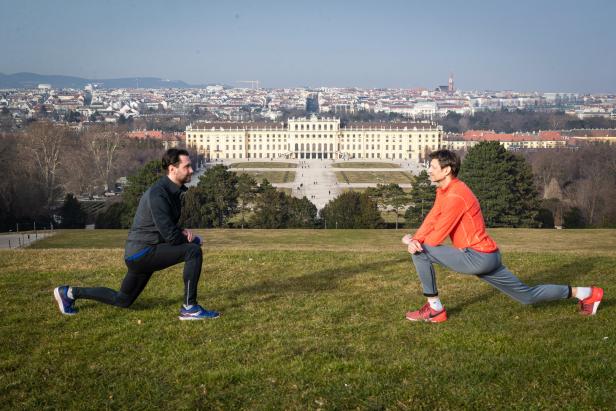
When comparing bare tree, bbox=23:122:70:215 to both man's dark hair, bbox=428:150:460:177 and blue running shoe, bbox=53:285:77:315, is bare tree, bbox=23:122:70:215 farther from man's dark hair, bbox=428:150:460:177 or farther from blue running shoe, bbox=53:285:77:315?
man's dark hair, bbox=428:150:460:177

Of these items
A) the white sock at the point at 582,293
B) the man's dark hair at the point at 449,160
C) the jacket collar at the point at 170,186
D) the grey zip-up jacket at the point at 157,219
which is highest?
the man's dark hair at the point at 449,160

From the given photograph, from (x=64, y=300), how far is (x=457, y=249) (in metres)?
2.58

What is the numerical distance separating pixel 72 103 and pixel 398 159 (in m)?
84.7

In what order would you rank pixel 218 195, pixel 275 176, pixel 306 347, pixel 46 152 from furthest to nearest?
pixel 275 176 → pixel 46 152 → pixel 218 195 → pixel 306 347

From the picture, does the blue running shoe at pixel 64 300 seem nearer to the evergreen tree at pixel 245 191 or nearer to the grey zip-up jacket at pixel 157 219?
the grey zip-up jacket at pixel 157 219

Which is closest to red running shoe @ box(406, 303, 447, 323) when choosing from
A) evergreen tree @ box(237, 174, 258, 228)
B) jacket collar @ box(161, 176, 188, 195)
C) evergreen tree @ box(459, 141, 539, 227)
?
jacket collar @ box(161, 176, 188, 195)

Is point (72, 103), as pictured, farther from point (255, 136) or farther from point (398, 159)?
point (398, 159)

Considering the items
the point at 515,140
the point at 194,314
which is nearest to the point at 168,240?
the point at 194,314

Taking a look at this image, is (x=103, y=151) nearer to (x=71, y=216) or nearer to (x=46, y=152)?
(x=46, y=152)

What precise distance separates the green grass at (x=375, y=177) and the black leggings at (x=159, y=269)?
43006 mm

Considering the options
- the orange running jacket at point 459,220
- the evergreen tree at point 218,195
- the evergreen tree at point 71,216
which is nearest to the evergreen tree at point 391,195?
the evergreen tree at point 218,195

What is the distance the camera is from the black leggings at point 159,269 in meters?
4.45

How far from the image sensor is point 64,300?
461 centimetres

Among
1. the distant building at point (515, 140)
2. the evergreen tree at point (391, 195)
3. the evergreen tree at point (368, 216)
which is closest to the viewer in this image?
the evergreen tree at point (368, 216)
